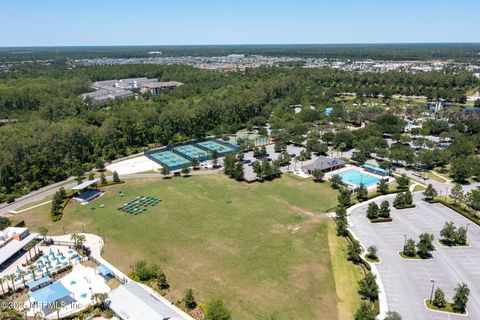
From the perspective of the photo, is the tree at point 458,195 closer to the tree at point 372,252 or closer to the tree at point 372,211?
the tree at point 372,211

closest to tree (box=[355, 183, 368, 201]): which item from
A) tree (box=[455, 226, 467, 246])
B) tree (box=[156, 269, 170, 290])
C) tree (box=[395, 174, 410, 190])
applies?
tree (box=[395, 174, 410, 190])

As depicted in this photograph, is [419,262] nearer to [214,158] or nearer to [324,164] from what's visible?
[324,164]

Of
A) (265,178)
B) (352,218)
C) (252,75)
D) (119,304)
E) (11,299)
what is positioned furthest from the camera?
(252,75)

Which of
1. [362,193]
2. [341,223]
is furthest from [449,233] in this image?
[362,193]

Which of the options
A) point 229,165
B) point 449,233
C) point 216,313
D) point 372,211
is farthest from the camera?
point 229,165

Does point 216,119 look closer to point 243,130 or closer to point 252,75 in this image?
point 243,130

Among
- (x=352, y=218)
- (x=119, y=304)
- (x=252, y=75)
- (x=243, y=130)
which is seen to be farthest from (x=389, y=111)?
(x=119, y=304)
